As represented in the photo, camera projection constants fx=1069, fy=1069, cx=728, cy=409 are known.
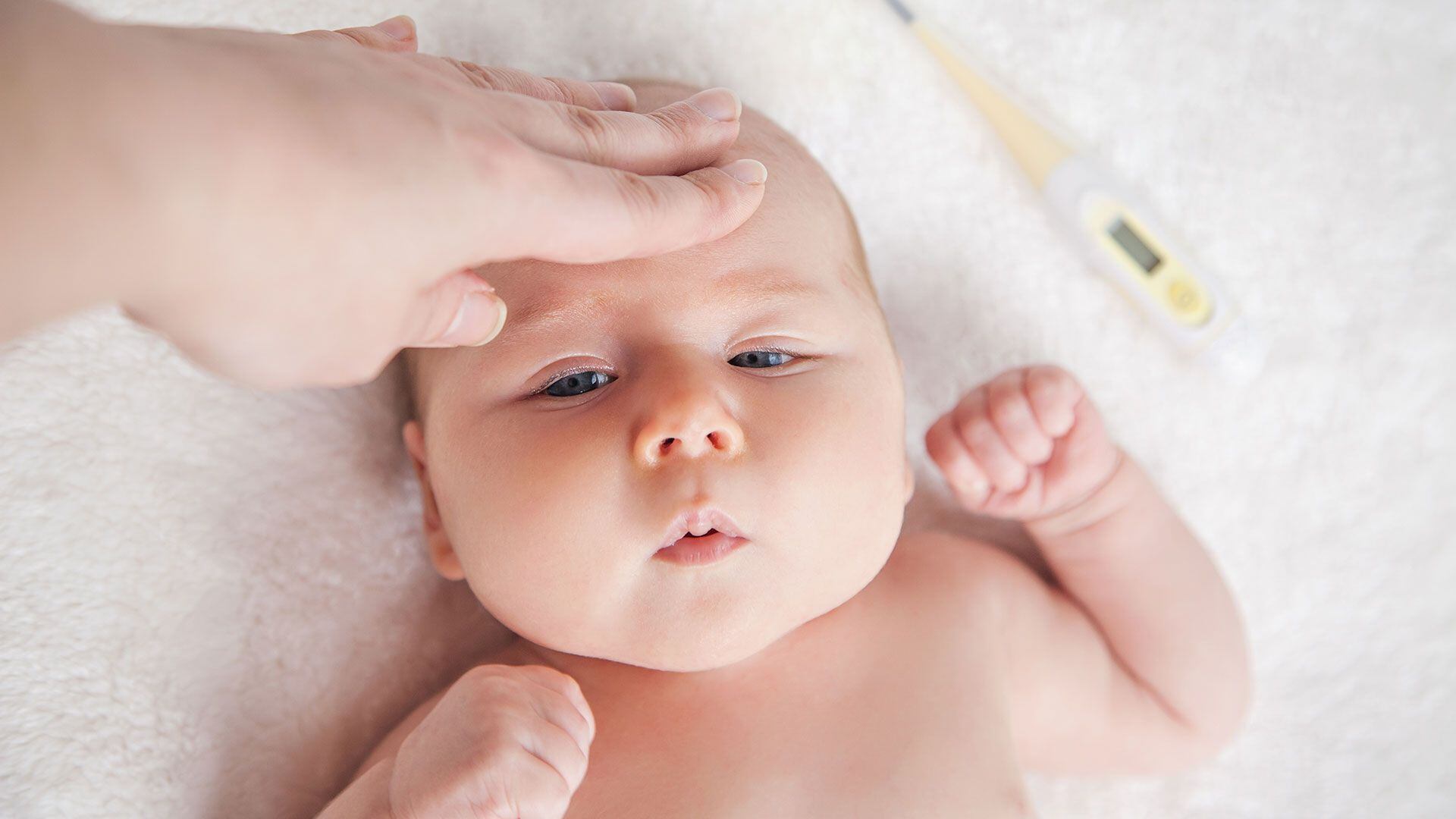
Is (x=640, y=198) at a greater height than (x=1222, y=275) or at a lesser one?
greater

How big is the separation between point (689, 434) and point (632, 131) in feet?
0.86

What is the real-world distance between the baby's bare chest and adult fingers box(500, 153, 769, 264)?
0.55 meters

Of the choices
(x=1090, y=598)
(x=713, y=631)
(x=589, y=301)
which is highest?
(x=589, y=301)

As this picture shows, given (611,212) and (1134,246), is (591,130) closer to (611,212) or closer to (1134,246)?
(611,212)

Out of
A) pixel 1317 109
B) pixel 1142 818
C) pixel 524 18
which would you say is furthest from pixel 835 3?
pixel 1142 818

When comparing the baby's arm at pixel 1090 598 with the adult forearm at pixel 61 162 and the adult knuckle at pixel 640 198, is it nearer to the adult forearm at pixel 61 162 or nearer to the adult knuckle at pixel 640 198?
the adult knuckle at pixel 640 198

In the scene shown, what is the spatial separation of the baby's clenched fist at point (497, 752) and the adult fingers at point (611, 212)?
1.39ft

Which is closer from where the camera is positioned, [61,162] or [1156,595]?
[61,162]

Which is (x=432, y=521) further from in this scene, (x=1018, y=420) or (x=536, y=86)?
(x=1018, y=420)

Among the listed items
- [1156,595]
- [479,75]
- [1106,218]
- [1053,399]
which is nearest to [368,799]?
[479,75]

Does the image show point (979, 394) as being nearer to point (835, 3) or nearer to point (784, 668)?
point (784, 668)

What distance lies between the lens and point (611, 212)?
80 cm

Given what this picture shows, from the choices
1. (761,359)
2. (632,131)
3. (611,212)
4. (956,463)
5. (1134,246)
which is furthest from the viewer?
(1134,246)

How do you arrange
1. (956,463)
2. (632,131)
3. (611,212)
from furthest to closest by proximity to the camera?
1. (956,463)
2. (632,131)
3. (611,212)
